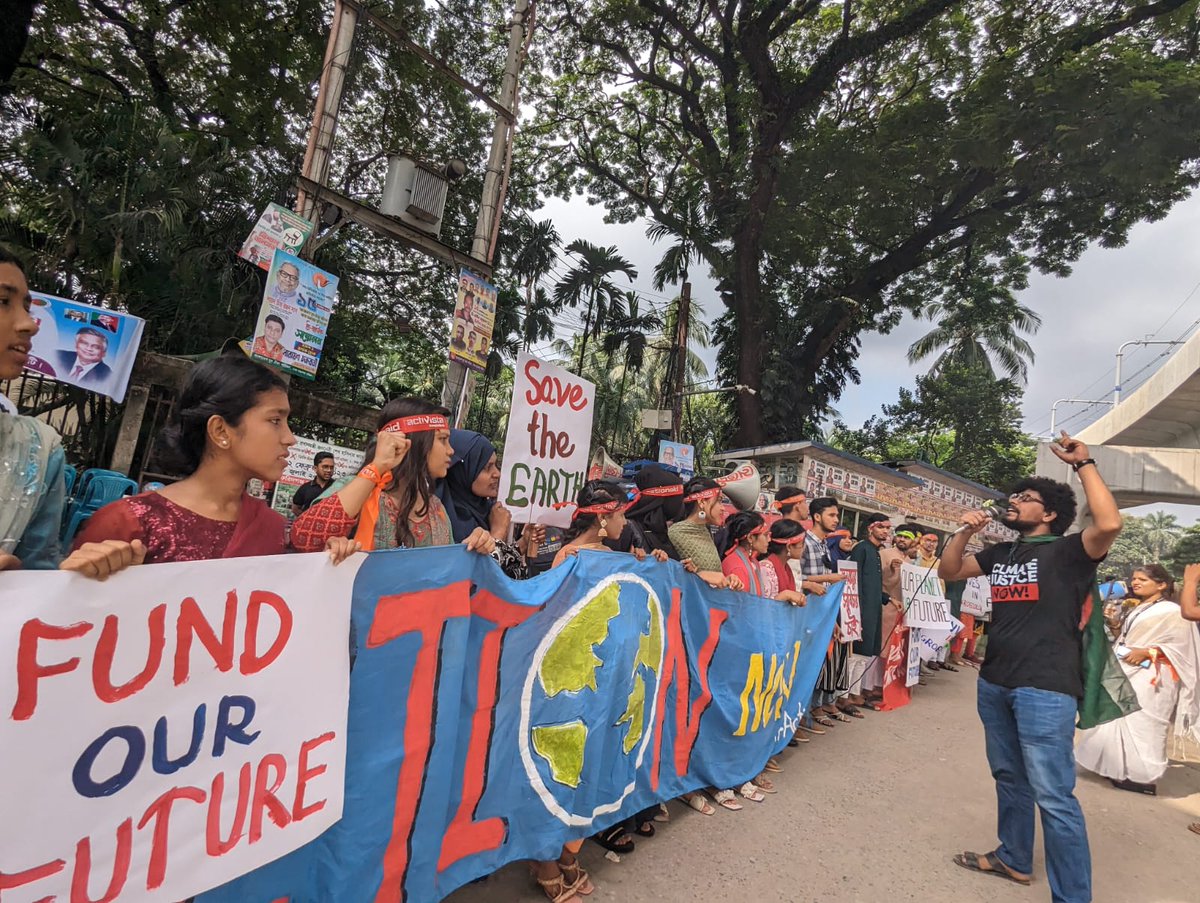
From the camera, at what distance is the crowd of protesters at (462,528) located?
4.79 ft

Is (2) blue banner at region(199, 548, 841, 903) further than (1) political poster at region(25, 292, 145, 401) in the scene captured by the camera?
No

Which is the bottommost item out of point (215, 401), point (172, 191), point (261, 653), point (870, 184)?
point (261, 653)

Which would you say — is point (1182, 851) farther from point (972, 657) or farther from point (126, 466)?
point (126, 466)

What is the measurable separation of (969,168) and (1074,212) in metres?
3.26

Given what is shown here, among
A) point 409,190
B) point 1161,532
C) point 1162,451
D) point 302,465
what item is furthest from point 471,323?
point 1161,532

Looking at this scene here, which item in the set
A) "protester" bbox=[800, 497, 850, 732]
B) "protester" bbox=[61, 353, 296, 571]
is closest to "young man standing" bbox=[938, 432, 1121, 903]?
"protester" bbox=[800, 497, 850, 732]

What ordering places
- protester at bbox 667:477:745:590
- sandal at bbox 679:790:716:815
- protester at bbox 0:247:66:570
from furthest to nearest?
protester at bbox 667:477:745:590
sandal at bbox 679:790:716:815
protester at bbox 0:247:66:570

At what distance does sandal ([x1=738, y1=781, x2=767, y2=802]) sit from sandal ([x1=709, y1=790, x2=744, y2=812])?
0.14 meters

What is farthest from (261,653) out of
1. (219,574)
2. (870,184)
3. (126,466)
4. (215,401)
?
(870,184)

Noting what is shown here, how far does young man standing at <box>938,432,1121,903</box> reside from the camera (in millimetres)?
2709

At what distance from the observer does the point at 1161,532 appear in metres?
82.6

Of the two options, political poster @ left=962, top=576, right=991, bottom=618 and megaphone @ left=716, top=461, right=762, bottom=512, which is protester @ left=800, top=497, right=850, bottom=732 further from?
political poster @ left=962, top=576, right=991, bottom=618

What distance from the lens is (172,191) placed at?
8352 millimetres

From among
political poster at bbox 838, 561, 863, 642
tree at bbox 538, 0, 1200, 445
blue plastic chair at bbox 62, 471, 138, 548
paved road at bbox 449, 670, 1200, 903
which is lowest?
paved road at bbox 449, 670, 1200, 903
